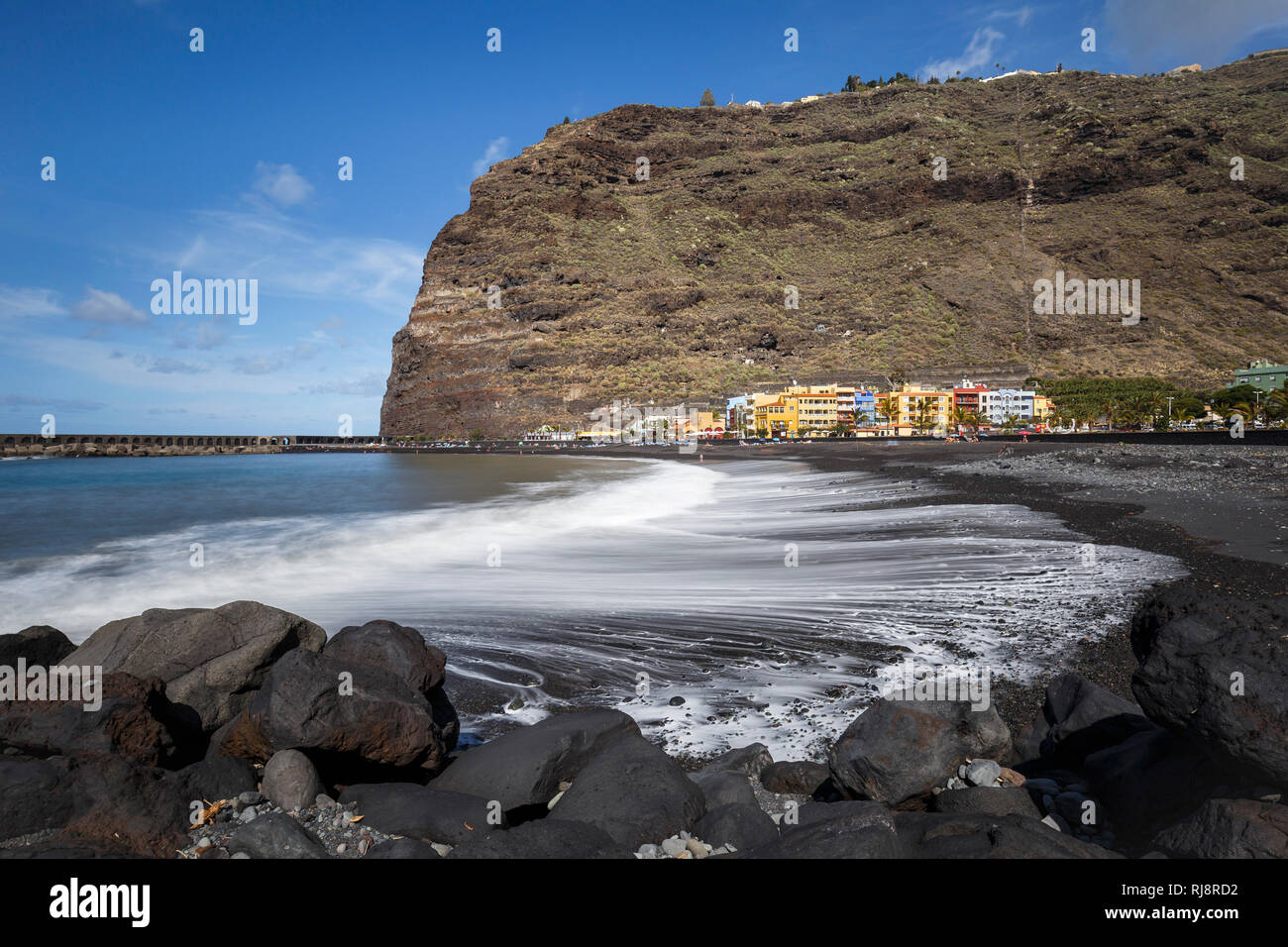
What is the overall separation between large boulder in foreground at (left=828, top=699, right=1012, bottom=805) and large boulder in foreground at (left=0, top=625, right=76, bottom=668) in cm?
714

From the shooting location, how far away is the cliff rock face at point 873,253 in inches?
4579

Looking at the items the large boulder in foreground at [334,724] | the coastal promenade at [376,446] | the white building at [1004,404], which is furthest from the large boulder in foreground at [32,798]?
the white building at [1004,404]

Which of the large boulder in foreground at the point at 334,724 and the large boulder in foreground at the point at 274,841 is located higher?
the large boulder in foreground at the point at 334,724

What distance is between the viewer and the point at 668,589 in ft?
41.1

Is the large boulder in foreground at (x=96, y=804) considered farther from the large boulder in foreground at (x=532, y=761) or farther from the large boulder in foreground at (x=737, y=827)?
the large boulder in foreground at (x=737, y=827)

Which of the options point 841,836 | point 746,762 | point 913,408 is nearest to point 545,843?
point 841,836

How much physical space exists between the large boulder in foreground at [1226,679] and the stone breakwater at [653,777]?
0.04 feet

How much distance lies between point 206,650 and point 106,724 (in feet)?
4.43

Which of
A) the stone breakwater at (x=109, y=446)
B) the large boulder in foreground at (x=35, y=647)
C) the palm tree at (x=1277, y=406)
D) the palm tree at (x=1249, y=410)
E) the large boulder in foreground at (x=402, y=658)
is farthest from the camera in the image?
the stone breakwater at (x=109, y=446)

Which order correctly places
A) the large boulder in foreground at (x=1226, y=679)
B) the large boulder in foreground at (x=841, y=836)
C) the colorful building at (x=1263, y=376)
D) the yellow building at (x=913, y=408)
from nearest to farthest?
1. the large boulder in foreground at (x=841, y=836)
2. the large boulder in foreground at (x=1226, y=679)
3. the colorful building at (x=1263, y=376)
4. the yellow building at (x=913, y=408)

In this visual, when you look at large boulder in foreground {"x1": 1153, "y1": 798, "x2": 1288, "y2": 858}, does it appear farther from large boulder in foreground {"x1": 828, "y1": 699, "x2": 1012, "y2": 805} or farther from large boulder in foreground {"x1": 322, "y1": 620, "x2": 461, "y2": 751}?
large boulder in foreground {"x1": 322, "y1": 620, "x2": 461, "y2": 751}

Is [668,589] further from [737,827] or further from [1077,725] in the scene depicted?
[737,827]
